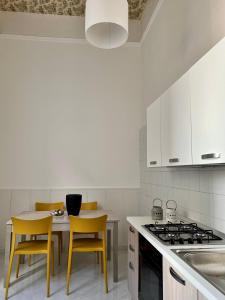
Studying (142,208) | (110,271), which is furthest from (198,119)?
(142,208)

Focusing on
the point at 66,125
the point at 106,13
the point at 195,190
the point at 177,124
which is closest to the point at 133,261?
the point at 195,190

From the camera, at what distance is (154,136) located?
2633mm

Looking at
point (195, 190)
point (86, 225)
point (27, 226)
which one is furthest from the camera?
point (86, 225)

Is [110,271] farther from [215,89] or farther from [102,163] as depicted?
[215,89]

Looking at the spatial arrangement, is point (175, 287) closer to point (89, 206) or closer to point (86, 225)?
point (86, 225)

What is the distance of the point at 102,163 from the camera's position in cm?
433

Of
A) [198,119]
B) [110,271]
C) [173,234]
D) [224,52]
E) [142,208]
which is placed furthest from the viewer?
[142,208]

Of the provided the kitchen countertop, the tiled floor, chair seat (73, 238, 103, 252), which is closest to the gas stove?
the kitchen countertop

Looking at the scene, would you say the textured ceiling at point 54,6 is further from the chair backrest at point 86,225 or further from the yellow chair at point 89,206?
the chair backrest at point 86,225

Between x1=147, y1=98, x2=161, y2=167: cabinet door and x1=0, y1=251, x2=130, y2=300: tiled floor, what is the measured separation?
142 cm

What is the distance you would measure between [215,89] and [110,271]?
2.70m

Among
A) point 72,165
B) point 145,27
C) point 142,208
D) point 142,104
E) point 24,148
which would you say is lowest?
point 142,208

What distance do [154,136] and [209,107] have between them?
113cm

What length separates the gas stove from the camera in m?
1.71
